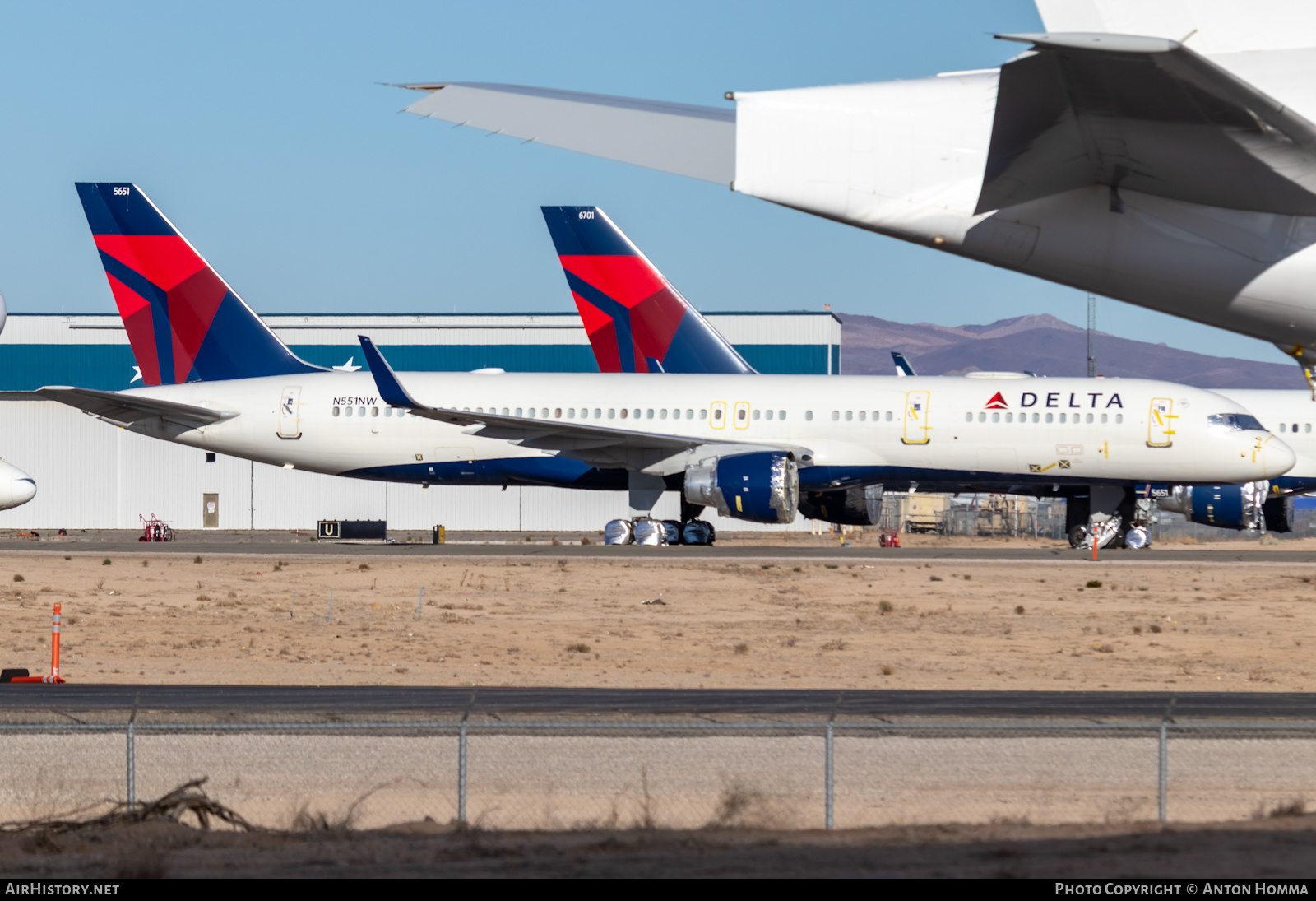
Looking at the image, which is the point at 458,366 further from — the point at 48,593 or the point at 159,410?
the point at 48,593

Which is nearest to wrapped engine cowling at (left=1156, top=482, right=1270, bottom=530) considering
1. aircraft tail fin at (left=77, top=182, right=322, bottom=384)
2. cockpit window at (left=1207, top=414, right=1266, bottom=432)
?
cockpit window at (left=1207, top=414, right=1266, bottom=432)

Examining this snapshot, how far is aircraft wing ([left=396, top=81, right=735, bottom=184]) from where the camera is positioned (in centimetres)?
733

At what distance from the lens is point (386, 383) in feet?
128

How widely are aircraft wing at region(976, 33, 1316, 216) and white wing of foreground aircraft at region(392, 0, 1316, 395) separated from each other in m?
0.02

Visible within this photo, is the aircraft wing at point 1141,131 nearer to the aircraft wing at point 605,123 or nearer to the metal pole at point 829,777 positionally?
the aircraft wing at point 605,123

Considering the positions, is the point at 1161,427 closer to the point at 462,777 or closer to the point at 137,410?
the point at 137,410

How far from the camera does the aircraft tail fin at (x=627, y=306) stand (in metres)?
49.1

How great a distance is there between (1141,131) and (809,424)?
114ft

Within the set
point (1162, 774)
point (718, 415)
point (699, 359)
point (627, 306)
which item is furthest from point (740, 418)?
point (1162, 774)

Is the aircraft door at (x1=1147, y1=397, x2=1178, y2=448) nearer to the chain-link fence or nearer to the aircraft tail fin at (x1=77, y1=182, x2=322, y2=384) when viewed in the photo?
the chain-link fence

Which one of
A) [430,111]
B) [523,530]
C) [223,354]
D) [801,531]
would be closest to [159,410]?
[223,354]

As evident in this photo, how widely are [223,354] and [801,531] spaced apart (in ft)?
95.3

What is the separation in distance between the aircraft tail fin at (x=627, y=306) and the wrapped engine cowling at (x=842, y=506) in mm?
7033

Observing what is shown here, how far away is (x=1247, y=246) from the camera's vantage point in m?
7.75
